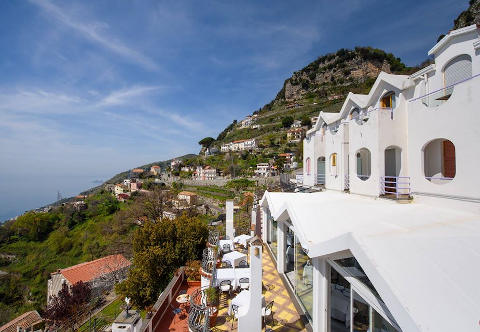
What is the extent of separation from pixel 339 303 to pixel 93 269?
3220 centimetres

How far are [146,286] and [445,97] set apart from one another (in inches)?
603

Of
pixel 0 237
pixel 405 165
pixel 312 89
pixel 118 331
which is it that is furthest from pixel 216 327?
pixel 312 89

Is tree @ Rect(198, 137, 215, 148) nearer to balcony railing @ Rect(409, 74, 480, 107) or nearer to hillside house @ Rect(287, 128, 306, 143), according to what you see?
hillside house @ Rect(287, 128, 306, 143)

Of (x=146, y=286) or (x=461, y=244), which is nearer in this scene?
(x=461, y=244)

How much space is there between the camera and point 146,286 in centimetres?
1229

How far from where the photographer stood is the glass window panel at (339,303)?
4.68 metres

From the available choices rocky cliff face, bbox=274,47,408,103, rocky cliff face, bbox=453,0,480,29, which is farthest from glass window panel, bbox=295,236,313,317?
rocky cliff face, bbox=274,47,408,103

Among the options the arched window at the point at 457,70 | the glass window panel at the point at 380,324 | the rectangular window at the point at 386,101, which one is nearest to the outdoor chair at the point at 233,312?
the glass window panel at the point at 380,324

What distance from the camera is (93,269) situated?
92.0 ft

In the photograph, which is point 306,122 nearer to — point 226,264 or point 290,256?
point 226,264

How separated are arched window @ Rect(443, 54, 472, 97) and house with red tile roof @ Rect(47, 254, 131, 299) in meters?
31.9

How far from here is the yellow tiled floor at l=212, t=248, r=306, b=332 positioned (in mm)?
6602

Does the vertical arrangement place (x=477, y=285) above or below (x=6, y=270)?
above

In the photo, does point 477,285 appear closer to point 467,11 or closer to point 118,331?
point 118,331
